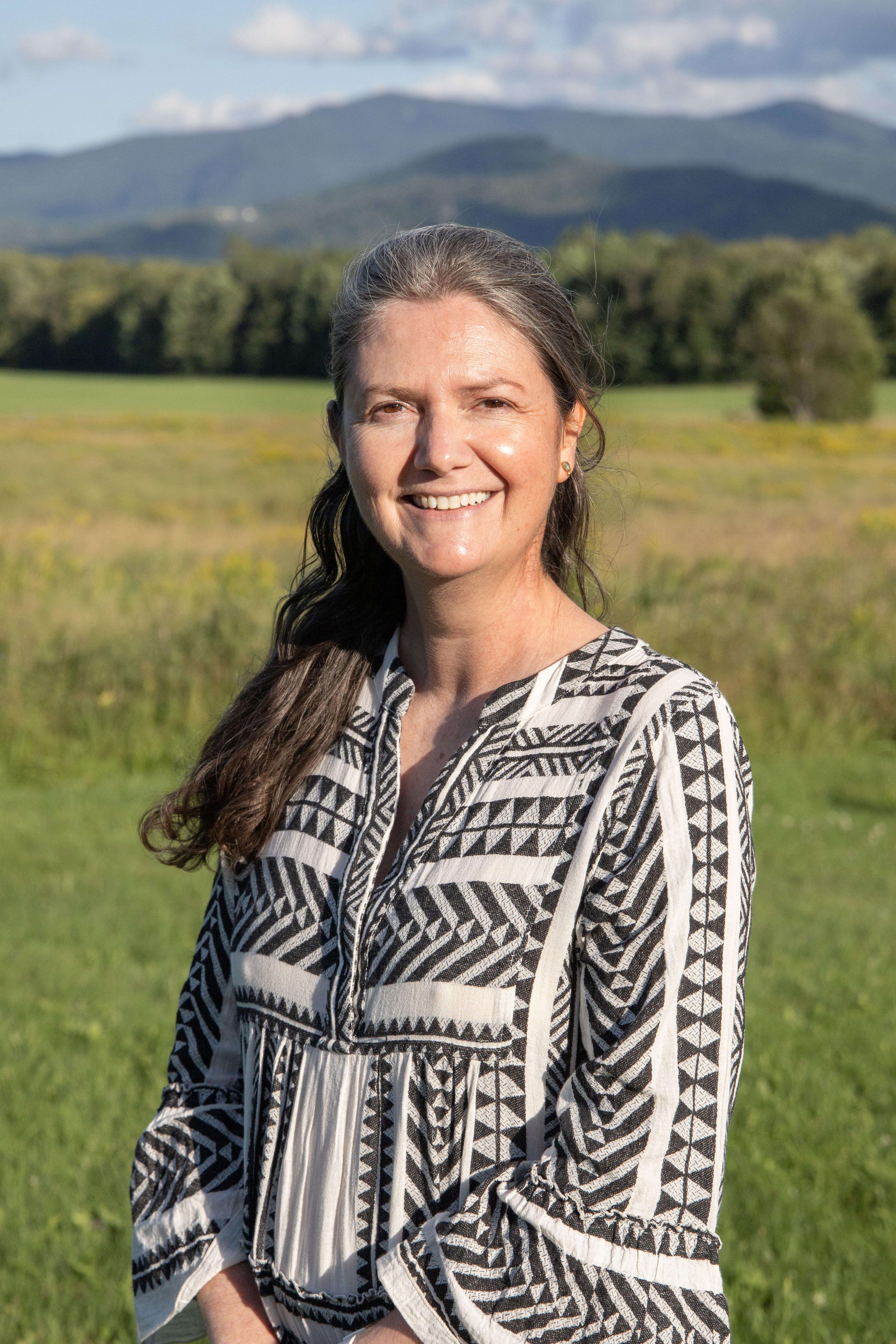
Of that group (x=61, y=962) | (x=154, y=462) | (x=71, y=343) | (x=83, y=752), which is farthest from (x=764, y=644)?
(x=71, y=343)

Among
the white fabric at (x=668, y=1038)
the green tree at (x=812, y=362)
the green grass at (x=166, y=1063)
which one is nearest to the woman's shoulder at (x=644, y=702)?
the white fabric at (x=668, y=1038)

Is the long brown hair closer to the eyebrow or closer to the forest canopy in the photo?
the eyebrow

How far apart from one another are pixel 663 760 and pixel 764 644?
9.17 metres

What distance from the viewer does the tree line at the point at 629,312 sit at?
2410 inches

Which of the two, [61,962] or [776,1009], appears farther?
[61,962]

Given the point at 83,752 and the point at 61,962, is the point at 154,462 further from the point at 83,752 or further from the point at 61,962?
the point at 61,962

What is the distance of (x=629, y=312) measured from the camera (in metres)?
78.0

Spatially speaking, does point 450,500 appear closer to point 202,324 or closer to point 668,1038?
point 668,1038

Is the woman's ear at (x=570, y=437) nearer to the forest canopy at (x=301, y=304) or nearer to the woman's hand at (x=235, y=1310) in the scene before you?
the woman's hand at (x=235, y=1310)

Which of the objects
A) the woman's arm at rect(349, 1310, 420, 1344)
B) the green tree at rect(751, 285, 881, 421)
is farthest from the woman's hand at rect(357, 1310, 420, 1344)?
the green tree at rect(751, 285, 881, 421)

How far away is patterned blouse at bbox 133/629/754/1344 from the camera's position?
151 centimetres

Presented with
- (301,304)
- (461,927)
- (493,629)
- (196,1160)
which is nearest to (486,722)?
(493,629)

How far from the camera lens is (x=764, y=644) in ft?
34.3

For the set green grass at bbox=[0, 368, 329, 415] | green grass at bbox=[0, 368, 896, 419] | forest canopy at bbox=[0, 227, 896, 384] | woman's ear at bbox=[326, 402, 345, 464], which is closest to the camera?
woman's ear at bbox=[326, 402, 345, 464]
